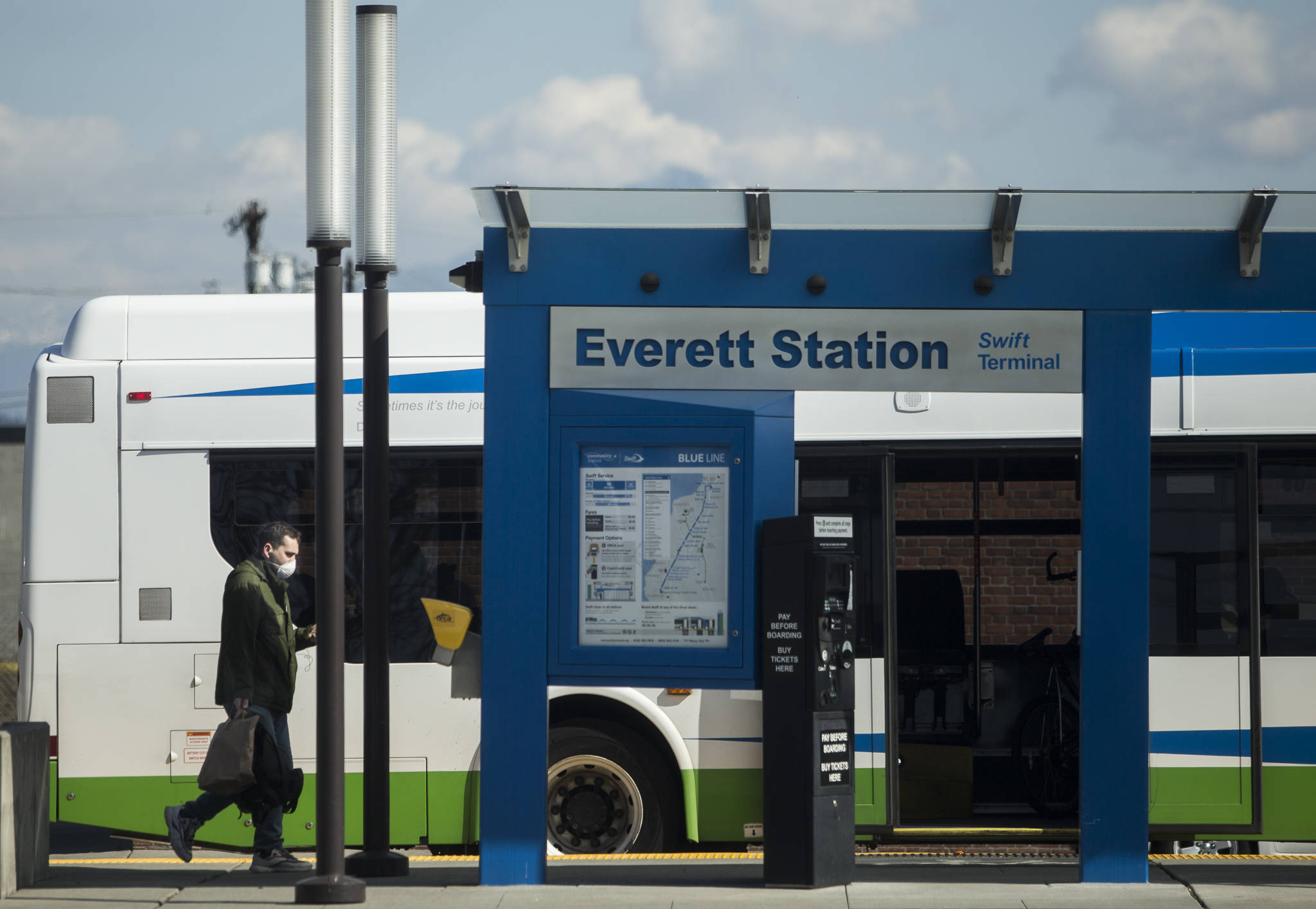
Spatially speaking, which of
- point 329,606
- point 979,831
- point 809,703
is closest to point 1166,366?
point 979,831

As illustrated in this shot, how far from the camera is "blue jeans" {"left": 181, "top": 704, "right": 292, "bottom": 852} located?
22.1 ft

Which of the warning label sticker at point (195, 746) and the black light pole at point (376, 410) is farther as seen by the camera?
the warning label sticker at point (195, 746)

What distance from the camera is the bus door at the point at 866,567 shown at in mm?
7535

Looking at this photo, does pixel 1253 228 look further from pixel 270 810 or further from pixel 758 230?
pixel 270 810

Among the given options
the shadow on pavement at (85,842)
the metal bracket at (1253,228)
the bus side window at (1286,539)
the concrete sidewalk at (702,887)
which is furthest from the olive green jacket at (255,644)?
the bus side window at (1286,539)

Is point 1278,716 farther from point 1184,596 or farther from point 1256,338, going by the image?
point 1256,338

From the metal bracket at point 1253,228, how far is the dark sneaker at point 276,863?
208 inches

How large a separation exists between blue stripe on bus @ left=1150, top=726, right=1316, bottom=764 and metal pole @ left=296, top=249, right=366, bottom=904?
→ 4.52m

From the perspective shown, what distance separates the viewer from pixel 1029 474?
7.90 meters

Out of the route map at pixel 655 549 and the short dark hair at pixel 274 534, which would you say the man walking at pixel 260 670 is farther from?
the route map at pixel 655 549

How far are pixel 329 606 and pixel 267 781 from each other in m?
1.46

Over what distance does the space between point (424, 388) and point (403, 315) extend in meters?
0.46

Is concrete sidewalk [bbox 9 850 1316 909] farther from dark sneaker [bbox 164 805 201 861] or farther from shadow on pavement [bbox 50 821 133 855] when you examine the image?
shadow on pavement [bbox 50 821 133 855]

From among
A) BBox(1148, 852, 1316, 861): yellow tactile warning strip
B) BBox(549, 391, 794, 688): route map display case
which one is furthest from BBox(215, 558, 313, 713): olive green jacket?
BBox(1148, 852, 1316, 861): yellow tactile warning strip
